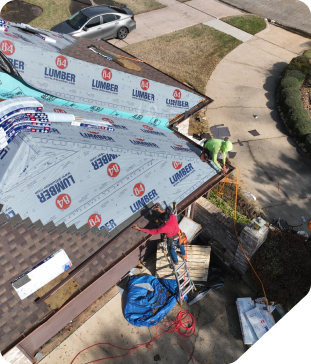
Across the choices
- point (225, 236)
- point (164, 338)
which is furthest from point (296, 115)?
point (164, 338)

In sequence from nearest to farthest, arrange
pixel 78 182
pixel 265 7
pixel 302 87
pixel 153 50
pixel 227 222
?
1. pixel 78 182
2. pixel 227 222
3. pixel 302 87
4. pixel 153 50
5. pixel 265 7

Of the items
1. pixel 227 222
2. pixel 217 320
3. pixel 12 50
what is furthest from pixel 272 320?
pixel 12 50

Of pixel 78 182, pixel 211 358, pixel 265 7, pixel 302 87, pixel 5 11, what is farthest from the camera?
pixel 265 7

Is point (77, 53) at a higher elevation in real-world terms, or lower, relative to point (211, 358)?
higher

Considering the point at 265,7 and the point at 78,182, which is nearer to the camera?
the point at 78,182

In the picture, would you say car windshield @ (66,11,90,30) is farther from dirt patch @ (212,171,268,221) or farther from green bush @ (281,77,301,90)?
dirt patch @ (212,171,268,221)

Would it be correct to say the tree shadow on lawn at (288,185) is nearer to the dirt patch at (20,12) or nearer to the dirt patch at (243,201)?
the dirt patch at (243,201)

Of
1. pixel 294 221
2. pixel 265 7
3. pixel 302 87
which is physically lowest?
pixel 294 221

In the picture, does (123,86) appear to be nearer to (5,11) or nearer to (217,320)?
(217,320)
